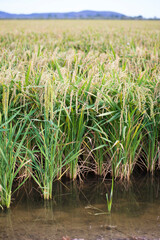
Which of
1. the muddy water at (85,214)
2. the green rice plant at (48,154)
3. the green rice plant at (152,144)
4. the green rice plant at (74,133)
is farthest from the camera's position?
the green rice plant at (152,144)

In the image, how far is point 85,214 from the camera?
2.21 metres

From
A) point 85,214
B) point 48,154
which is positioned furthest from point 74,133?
point 85,214

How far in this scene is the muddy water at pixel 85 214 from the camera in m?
1.94

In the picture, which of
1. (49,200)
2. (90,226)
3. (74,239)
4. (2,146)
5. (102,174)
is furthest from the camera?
(102,174)

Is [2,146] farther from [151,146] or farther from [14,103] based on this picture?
[151,146]

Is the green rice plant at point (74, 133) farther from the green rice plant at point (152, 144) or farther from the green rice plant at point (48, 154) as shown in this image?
the green rice plant at point (152, 144)

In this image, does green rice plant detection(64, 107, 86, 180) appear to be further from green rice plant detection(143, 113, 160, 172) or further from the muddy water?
green rice plant detection(143, 113, 160, 172)

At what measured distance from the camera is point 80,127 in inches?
102

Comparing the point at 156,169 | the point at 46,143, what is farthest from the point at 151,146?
the point at 46,143

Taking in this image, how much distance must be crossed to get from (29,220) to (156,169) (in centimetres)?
157

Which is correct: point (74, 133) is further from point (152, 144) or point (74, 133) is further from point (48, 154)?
point (152, 144)

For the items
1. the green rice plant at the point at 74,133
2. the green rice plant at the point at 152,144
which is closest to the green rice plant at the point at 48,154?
the green rice plant at the point at 74,133

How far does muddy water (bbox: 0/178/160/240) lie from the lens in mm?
1941

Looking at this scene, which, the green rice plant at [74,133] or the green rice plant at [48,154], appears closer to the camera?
the green rice plant at [48,154]
